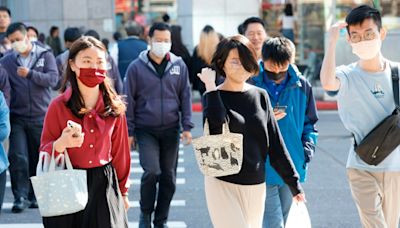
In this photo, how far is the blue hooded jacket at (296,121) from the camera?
6.28 meters

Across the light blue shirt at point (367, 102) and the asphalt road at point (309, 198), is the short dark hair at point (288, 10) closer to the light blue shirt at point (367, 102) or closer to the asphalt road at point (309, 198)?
the asphalt road at point (309, 198)

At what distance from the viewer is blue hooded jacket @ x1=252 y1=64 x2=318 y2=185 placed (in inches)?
247

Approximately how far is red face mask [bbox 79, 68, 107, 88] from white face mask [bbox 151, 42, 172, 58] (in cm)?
Answer: 271

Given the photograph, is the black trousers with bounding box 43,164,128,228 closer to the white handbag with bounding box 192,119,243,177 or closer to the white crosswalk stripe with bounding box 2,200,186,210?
the white handbag with bounding box 192,119,243,177

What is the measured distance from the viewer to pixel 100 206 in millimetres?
5238

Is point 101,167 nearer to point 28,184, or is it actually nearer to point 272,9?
point 28,184

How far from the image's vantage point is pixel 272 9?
22844 millimetres

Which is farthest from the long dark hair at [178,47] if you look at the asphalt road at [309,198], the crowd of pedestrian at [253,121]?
the crowd of pedestrian at [253,121]

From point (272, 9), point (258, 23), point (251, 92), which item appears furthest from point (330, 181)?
point (272, 9)

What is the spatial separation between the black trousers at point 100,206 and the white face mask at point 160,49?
282 centimetres

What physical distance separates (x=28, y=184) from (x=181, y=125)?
7.78 feet

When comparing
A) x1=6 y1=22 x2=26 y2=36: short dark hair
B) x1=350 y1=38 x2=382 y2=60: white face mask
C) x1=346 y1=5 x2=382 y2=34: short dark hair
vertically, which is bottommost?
x1=6 y1=22 x2=26 y2=36: short dark hair

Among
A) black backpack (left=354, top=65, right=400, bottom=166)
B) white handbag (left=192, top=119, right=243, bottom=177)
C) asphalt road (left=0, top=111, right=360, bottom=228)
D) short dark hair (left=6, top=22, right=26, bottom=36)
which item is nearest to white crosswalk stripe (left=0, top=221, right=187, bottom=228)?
asphalt road (left=0, top=111, right=360, bottom=228)

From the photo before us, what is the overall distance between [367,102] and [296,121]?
2.12ft
